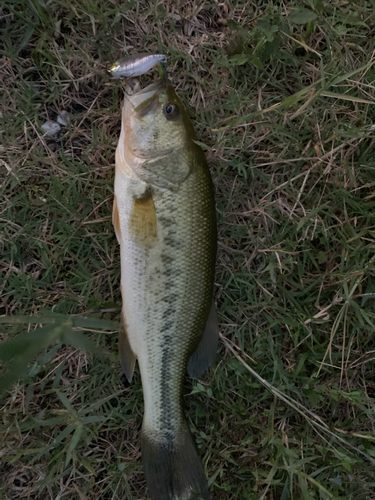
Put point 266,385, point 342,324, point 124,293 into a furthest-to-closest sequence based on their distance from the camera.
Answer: point 342,324
point 266,385
point 124,293

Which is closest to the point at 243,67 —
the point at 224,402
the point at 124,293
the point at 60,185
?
the point at 60,185

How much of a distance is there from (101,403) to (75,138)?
1.82 metres

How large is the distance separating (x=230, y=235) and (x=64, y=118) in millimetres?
1437

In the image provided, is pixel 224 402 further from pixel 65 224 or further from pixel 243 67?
pixel 243 67

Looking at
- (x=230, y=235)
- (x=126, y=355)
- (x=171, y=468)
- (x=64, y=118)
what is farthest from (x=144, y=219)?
(x=171, y=468)

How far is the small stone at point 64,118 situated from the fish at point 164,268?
0.58m

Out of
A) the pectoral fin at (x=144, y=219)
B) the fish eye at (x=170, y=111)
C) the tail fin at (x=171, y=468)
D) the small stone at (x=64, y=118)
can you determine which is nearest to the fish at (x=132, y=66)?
the fish eye at (x=170, y=111)

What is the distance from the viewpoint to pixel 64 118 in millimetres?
2436

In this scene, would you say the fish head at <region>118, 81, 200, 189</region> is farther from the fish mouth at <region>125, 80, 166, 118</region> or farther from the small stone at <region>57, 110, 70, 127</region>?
the small stone at <region>57, 110, 70, 127</region>

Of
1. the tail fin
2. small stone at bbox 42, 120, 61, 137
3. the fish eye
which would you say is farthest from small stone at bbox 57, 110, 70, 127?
the tail fin

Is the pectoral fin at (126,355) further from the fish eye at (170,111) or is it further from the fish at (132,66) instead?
the fish at (132,66)

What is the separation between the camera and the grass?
7.76ft

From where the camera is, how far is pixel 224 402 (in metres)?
2.46

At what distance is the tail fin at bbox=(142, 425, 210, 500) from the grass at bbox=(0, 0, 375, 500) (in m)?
0.20
